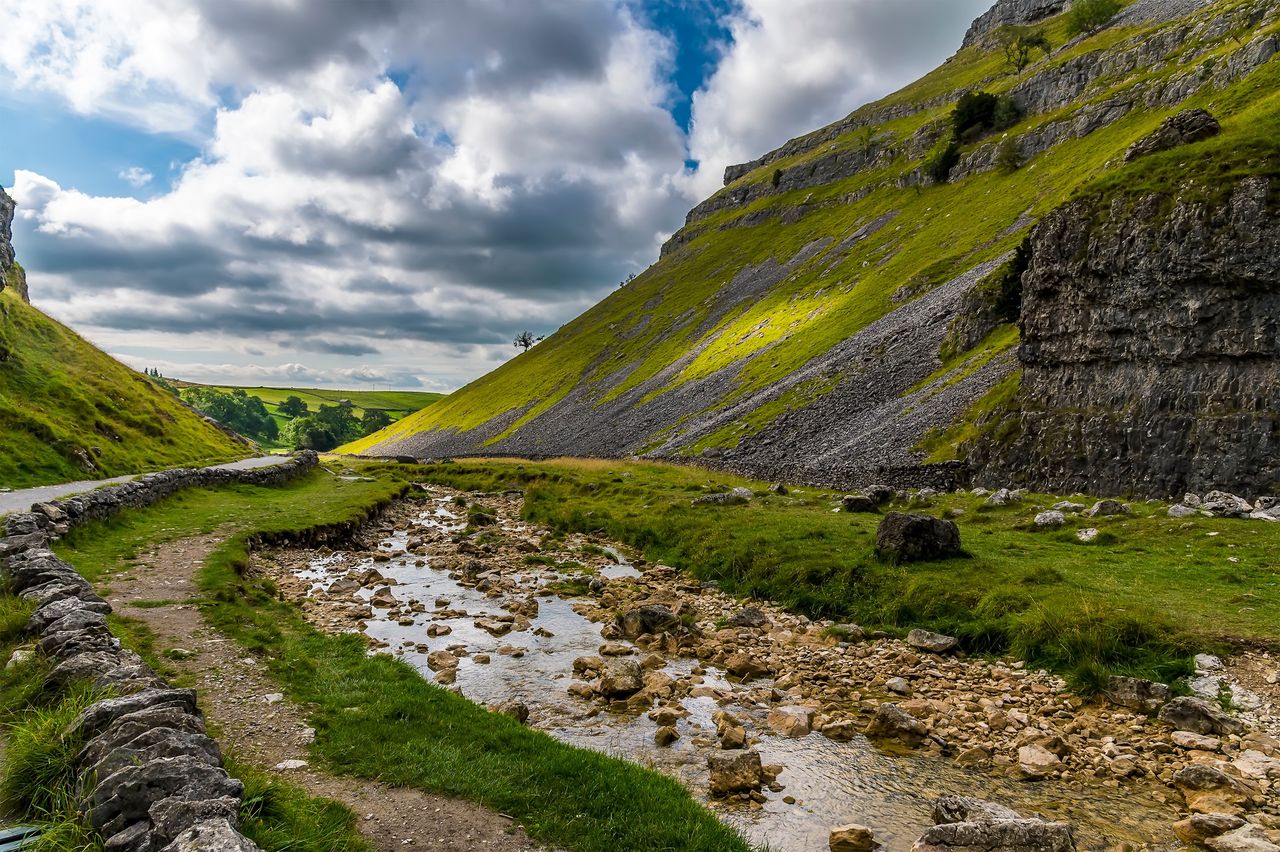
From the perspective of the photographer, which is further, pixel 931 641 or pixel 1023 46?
pixel 1023 46

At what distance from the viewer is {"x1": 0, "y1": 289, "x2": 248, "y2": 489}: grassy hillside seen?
40.7 meters

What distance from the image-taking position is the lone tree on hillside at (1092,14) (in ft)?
513

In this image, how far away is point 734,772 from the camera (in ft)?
39.9

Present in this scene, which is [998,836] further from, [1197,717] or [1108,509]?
[1108,509]

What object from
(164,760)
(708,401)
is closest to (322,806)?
(164,760)

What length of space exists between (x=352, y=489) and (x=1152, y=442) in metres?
61.3

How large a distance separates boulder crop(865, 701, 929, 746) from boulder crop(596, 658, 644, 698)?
579 cm

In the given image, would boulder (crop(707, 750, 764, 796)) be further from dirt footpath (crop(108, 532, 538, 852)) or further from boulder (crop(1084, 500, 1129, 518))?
boulder (crop(1084, 500, 1129, 518))

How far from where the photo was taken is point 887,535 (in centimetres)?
2475

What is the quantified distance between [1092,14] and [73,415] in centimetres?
21617

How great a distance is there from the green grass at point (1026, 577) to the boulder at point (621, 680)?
27.9 feet

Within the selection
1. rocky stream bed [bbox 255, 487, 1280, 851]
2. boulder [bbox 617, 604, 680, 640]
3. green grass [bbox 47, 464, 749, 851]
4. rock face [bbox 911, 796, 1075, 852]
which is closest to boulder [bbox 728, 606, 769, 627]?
rocky stream bed [bbox 255, 487, 1280, 851]

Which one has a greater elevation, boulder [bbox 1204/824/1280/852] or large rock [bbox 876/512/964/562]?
large rock [bbox 876/512/964/562]

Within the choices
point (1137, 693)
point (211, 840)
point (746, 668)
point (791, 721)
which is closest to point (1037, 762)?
Answer: point (1137, 693)
